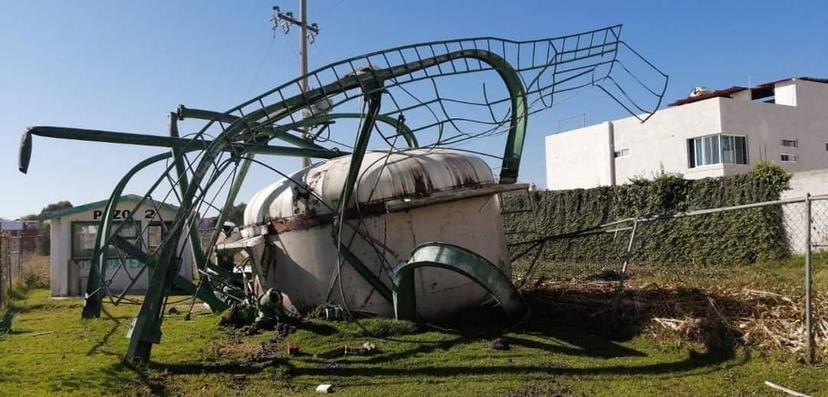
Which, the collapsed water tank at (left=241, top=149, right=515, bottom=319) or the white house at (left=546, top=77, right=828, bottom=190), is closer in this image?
the collapsed water tank at (left=241, top=149, right=515, bottom=319)

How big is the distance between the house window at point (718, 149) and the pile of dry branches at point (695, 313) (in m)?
23.4

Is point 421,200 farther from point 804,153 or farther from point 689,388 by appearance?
point 804,153

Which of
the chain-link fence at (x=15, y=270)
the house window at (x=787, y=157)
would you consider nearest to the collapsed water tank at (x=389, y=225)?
the chain-link fence at (x=15, y=270)

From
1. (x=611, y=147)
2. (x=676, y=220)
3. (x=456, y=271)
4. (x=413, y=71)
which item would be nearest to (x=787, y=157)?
(x=611, y=147)

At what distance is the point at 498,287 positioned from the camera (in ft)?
32.8

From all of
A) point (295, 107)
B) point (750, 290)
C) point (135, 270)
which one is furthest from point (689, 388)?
point (135, 270)

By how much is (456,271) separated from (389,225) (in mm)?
2371

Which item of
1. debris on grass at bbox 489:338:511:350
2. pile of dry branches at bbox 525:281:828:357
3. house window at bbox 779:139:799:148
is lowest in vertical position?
debris on grass at bbox 489:338:511:350

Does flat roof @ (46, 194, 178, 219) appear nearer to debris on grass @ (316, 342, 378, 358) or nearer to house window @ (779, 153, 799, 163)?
debris on grass @ (316, 342, 378, 358)

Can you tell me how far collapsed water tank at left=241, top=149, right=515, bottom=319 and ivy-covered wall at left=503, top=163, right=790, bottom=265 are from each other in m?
6.61

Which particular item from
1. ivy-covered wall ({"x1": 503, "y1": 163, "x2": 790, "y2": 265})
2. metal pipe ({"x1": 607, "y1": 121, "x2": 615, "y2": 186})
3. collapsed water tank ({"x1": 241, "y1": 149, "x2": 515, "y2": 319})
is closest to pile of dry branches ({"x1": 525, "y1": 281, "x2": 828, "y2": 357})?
collapsed water tank ({"x1": 241, "y1": 149, "x2": 515, "y2": 319})

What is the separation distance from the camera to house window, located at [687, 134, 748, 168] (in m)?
32.8

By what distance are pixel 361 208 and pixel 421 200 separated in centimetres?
117

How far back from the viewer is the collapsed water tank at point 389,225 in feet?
37.9
